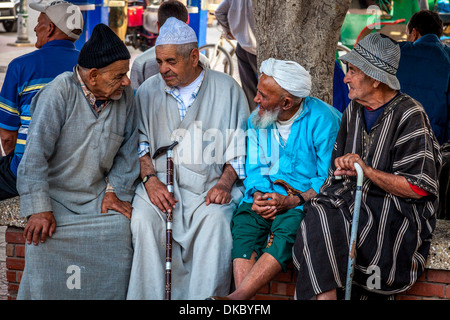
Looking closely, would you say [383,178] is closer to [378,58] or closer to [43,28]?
[378,58]

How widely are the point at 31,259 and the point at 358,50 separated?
226cm

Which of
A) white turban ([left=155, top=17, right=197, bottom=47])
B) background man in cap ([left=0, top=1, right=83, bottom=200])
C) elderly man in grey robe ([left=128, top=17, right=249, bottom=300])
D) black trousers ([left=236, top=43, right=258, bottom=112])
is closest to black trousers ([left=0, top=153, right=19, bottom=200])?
background man in cap ([left=0, top=1, right=83, bottom=200])

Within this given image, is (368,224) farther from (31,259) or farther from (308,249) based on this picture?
(31,259)

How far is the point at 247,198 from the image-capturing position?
4.27 metres

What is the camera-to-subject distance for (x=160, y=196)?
13.7 feet

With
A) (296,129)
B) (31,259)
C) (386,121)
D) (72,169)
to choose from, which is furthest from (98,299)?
(386,121)

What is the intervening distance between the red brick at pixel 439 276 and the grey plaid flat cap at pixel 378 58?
1092mm

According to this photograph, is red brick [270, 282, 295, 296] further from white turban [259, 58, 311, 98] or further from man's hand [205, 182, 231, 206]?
white turban [259, 58, 311, 98]

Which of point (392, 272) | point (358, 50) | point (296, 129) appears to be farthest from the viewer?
point (296, 129)

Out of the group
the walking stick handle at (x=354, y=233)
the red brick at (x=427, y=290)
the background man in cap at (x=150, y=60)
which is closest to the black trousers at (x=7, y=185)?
the background man in cap at (x=150, y=60)

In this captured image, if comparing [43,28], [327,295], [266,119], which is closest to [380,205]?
[327,295]

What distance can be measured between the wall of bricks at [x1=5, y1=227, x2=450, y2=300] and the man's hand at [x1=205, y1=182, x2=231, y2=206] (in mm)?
583

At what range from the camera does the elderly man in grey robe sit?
407 centimetres

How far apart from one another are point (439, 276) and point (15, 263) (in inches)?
104
